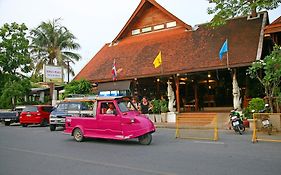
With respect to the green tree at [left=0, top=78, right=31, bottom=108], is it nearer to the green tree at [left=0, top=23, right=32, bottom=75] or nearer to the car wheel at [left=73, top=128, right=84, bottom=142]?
the green tree at [left=0, top=23, right=32, bottom=75]

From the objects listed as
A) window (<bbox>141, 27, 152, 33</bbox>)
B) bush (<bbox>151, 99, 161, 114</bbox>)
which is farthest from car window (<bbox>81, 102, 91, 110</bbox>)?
window (<bbox>141, 27, 152, 33</bbox>)

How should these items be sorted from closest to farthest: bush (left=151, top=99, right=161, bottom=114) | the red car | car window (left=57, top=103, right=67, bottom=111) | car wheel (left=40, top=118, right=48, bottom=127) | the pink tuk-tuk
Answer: the pink tuk-tuk, car window (left=57, top=103, right=67, bottom=111), bush (left=151, top=99, right=161, bottom=114), the red car, car wheel (left=40, top=118, right=48, bottom=127)

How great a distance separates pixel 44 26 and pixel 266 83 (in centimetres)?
3161

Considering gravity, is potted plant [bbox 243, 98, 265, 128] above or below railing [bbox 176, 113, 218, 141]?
above

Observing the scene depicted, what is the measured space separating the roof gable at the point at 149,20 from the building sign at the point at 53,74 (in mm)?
9400

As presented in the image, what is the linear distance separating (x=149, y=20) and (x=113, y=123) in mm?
16663

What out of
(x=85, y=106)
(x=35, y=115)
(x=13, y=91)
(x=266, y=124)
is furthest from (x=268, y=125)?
(x=13, y=91)

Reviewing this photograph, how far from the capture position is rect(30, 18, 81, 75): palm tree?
124 ft

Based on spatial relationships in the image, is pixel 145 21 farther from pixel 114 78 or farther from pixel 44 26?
pixel 44 26

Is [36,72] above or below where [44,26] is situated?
below

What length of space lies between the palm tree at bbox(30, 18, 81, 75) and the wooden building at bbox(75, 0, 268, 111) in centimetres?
1218

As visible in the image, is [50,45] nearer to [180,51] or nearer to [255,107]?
[180,51]

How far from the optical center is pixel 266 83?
14117 millimetres

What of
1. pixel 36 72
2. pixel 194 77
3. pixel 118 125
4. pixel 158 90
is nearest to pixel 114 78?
pixel 158 90
